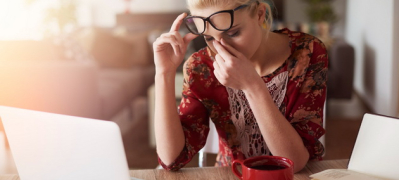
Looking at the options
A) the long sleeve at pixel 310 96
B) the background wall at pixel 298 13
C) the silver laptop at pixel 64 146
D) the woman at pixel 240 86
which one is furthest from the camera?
the background wall at pixel 298 13

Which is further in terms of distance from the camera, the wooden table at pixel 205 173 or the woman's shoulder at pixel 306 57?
the woman's shoulder at pixel 306 57

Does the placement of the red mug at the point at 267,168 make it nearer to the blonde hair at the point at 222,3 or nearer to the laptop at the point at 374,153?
the laptop at the point at 374,153

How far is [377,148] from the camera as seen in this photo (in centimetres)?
96

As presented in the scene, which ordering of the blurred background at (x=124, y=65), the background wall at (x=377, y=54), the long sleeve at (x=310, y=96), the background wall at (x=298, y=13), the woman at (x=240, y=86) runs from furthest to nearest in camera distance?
the background wall at (x=298, y=13), the background wall at (x=377, y=54), the blurred background at (x=124, y=65), the long sleeve at (x=310, y=96), the woman at (x=240, y=86)

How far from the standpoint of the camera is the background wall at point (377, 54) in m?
3.68

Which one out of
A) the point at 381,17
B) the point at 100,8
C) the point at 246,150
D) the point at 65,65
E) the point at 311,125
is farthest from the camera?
the point at 100,8

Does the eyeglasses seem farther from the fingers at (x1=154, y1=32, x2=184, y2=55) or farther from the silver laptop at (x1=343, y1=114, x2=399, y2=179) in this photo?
the silver laptop at (x1=343, y1=114, x2=399, y2=179)

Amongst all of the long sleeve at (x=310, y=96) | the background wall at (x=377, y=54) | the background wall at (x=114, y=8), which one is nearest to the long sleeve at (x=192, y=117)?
the long sleeve at (x=310, y=96)

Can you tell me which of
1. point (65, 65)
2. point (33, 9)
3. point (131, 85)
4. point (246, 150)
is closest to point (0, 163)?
point (65, 65)

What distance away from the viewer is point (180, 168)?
1118 mm

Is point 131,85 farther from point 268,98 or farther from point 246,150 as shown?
point 268,98

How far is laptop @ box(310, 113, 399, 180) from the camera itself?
36.8 inches

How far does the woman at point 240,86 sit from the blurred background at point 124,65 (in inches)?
42.1

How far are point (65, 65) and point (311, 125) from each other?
194 centimetres
